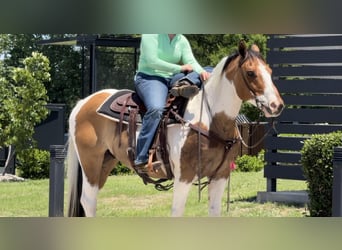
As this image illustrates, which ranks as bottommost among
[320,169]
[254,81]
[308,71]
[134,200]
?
[134,200]

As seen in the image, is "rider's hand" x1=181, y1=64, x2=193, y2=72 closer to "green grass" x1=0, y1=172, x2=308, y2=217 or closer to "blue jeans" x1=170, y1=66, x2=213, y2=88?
"blue jeans" x1=170, y1=66, x2=213, y2=88

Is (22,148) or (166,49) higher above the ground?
(166,49)

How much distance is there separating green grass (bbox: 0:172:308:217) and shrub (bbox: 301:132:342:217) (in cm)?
16

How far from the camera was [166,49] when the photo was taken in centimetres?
338

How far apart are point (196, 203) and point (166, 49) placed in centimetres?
98

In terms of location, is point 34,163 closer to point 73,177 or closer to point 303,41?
point 73,177

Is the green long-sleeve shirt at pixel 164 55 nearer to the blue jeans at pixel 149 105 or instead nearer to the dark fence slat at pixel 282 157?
the blue jeans at pixel 149 105

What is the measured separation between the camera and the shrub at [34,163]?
515 centimetres

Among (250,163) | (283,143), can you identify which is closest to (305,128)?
(283,143)

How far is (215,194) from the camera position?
355 cm

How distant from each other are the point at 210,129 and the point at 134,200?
2.93 ft

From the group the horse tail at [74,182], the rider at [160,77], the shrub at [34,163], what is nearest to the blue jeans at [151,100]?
the rider at [160,77]

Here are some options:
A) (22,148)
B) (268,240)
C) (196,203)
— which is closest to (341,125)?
(196,203)
